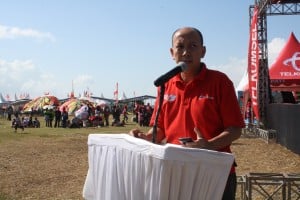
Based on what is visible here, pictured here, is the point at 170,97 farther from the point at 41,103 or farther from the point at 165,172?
the point at 41,103

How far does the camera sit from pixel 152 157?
7.11ft

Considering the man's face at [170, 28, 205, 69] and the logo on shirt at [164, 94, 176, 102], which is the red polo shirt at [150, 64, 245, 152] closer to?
the logo on shirt at [164, 94, 176, 102]

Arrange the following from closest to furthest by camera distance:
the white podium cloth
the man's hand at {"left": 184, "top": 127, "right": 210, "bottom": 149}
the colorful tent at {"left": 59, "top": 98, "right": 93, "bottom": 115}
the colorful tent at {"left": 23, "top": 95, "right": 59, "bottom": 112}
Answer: the white podium cloth, the man's hand at {"left": 184, "top": 127, "right": 210, "bottom": 149}, the colorful tent at {"left": 59, "top": 98, "right": 93, "bottom": 115}, the colorful tent at {"left": 23, "top": 95, "right": 59, "bottom": 112}

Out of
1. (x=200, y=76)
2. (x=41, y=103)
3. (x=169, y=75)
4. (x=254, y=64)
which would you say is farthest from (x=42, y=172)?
(x=41, y=103)

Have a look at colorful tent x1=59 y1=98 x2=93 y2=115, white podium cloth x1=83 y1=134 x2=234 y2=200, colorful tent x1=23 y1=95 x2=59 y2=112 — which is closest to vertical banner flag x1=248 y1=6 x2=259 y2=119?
white podium cloth x1=83 y1=134 x2=234 y2=200

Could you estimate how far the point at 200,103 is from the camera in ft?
8.64

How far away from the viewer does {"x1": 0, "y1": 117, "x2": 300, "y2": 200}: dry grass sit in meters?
8.68

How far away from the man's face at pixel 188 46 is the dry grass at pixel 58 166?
582 centimetres

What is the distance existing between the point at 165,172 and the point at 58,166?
10.0 meters

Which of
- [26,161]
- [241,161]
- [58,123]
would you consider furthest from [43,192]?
[58,123]

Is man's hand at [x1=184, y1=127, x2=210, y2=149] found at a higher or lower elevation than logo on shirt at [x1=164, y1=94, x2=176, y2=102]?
lower

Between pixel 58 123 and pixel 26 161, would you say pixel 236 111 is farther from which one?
pixel 58 123

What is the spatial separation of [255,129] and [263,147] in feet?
14.9

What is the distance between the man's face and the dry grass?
5822 mm
